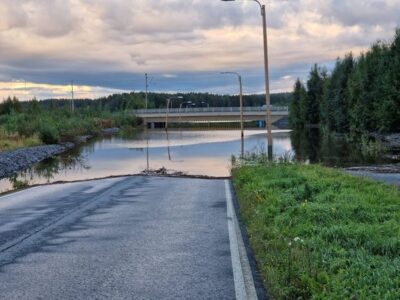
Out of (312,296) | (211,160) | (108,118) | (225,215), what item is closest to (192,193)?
(225,215)

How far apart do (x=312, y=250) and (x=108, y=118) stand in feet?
401

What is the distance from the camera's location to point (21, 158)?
40062 mm

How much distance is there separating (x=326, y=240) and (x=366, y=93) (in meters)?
62.3

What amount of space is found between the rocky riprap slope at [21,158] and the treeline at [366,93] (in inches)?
1374

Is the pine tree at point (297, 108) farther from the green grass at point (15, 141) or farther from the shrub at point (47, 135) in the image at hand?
the green grass at point (15, 141)

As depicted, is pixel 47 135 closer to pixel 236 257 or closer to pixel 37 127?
pixel 37 127

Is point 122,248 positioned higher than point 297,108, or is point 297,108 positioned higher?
point 297,108

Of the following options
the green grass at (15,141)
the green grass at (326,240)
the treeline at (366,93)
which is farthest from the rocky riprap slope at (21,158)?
the treeline at (366,93)

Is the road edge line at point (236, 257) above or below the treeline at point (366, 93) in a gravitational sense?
below

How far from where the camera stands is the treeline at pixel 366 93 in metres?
59.0

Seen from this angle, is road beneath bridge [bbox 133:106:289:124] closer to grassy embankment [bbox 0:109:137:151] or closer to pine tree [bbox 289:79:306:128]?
pine tree [bbox 289:79:306:128]

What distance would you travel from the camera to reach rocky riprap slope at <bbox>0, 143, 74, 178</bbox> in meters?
33.7

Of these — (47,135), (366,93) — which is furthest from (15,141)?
(366,93)

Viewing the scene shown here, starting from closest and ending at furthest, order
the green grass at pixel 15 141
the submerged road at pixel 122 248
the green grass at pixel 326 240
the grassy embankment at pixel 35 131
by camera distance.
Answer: the green grass at pixel 326 240
the submerged road at pixel 122 248
the green grass at pixel 15 141
the grassy embankment at pixel 35 131
